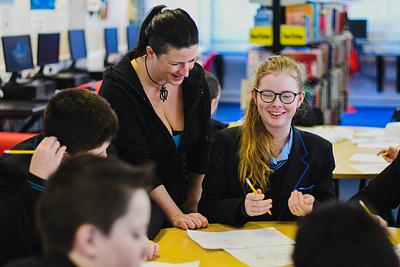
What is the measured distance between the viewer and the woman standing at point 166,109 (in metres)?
2.41

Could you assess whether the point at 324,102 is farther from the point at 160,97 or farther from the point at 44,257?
the point at 44,257

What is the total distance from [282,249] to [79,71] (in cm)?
616

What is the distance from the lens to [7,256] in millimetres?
1919

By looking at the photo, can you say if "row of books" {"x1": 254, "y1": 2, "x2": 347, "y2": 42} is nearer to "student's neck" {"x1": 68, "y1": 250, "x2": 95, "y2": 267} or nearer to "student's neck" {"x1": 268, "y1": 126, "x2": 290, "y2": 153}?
"student's neck" {"x1": 268, "y1": 126, "x2": 290, "y2": 153}

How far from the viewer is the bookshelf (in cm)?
516

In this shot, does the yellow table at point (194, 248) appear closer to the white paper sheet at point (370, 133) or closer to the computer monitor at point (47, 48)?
the white paper sheet at point (370, 133)

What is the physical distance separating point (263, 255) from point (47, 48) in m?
5.42

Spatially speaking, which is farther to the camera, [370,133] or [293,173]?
[370,133]

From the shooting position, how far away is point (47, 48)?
6.86 meters

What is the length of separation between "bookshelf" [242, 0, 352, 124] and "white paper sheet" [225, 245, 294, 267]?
A: 2.37 meters

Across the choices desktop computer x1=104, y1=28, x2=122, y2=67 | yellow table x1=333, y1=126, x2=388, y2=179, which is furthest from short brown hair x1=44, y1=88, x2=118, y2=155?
desktop computer x1=104, y1=28, x2=122, y2=67

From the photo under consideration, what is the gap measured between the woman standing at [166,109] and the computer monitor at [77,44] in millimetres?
5045

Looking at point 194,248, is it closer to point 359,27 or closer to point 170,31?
point 170,31

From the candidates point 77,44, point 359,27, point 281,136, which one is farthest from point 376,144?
point 359,27
